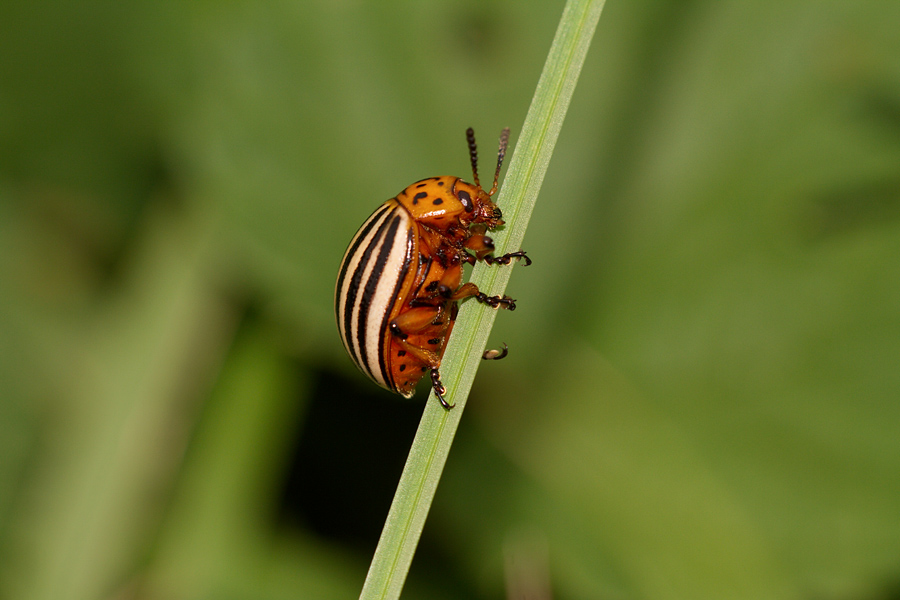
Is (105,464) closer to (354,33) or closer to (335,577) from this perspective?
(335,577)

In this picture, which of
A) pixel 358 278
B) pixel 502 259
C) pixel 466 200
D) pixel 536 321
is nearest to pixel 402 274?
pixel 358 278

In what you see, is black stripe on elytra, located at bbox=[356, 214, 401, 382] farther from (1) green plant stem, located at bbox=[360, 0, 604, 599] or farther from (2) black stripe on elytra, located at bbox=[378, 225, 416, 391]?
(1) green plant stem, located at bbox=[360, 0, 604, 599]

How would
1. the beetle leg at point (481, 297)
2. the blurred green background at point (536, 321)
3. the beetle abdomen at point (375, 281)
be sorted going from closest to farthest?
the beetle leg at point (481, 297)
the beetle abdomen at point (375, 281)
the blurred green background at point (536, 321)

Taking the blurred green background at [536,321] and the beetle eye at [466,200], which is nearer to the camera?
the beetle eye at [466,200]

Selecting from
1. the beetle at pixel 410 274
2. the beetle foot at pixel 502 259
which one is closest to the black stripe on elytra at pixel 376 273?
the beetle at pixel 410 274

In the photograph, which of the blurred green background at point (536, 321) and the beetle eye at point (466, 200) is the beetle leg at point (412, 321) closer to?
the beetle eye at point (466, 200)

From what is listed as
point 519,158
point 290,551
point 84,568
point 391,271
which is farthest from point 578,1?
point 84,568

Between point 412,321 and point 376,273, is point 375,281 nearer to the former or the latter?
point 376,273
